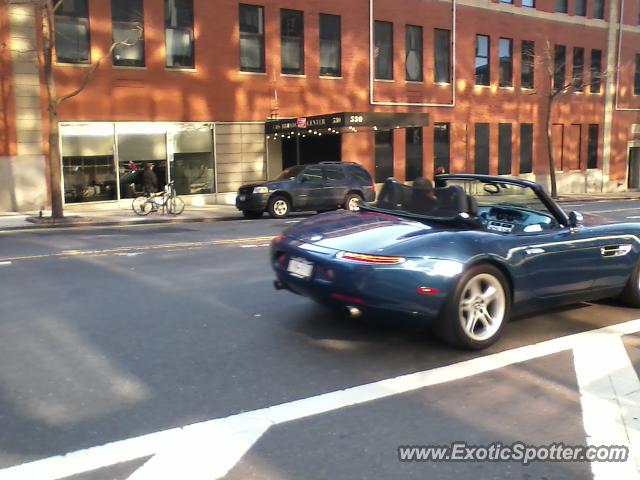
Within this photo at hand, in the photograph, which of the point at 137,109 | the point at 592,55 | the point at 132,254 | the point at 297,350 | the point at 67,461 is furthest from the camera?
the point at 592,55

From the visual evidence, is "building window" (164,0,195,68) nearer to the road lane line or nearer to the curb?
the curb

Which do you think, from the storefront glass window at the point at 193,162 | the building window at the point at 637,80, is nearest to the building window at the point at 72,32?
the storefront glass window at the point at 193,162

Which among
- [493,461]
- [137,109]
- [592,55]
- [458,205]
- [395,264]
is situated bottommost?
[493,461]

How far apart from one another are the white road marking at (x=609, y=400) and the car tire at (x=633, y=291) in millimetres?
1072

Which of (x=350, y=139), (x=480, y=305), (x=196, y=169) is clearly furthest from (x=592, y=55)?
(x=480, y=305)

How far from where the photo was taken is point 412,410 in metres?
4.06

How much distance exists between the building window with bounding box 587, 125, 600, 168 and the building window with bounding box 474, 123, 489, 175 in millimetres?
8743

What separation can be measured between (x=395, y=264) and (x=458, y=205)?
1141 mm

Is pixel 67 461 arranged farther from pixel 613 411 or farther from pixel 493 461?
pixel 613 411

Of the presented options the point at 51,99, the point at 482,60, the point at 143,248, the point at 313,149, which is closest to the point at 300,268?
the point at 143,248

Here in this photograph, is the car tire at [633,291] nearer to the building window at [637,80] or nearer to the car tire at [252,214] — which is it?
the car tire at [252,214]

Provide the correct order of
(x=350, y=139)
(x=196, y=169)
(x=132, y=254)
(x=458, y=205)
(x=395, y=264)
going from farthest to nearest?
(x=350, y=139), (x=196, y=169), (x=132, y=254), (x=458, y=205), (x=395, y=264)

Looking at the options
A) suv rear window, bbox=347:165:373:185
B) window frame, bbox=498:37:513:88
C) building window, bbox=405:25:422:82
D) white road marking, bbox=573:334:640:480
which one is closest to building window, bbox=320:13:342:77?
building window, bbox=405:25:422:82

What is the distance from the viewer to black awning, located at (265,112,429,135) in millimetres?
22078
